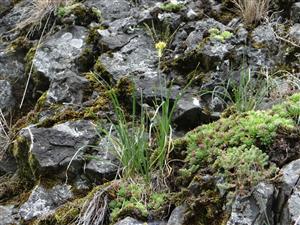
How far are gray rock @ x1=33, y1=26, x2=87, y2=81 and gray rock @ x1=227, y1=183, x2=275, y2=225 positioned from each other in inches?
90.2

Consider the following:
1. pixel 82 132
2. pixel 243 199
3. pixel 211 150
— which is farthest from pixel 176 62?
pixel 243 199

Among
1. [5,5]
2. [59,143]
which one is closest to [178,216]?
[59,143]

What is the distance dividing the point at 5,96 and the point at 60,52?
1.98ft

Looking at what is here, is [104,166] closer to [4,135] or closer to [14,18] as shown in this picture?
[4,135]

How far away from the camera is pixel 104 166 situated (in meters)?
3.52

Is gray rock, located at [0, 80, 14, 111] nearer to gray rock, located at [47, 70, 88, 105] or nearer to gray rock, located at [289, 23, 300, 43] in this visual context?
gray rock, located at [47, 70, 88, 105]

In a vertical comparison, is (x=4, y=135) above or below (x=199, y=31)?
below

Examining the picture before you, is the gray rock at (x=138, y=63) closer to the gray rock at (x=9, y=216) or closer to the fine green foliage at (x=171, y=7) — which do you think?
the fine green foliage at (x=171, y=7)

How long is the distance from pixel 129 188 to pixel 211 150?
0.54 meters

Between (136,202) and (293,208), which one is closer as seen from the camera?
(293,208)

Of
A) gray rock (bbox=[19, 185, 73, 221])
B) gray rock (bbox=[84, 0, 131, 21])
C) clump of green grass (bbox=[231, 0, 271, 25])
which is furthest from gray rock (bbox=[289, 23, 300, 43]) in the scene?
gray rock (bbox=[19, 185, 73, 221])

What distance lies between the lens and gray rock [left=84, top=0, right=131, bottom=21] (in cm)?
499

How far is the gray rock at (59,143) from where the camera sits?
3.58 metres

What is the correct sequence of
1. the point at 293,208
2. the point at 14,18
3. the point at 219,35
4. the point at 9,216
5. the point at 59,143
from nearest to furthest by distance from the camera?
the point at 293,208 < the point at 9,216 < the point at 59,143 < the point at 219,35 < the point at 14,18
